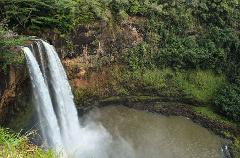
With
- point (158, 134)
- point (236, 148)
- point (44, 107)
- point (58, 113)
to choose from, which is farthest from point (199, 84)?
point (44, 107)

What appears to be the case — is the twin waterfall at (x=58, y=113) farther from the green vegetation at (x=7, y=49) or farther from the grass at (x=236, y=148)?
the grass at (x=236, y=148)

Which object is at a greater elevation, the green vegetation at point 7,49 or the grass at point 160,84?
the green vegetation at point 7,49

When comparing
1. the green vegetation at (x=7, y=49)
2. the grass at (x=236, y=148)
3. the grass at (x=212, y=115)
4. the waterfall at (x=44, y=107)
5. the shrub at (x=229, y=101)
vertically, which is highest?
the green vegetation at (x=7, y=49)

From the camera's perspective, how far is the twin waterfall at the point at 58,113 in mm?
15231

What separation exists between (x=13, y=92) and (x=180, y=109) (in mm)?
9657

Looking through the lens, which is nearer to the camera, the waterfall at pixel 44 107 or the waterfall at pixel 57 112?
the waterfall at pixel 44 107

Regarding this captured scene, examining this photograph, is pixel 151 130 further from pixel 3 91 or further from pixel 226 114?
pixel 3 91

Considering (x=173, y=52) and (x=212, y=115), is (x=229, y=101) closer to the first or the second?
(x=212, y=115)

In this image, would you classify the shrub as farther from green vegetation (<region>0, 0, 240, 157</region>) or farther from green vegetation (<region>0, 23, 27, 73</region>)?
green vegetation (<region>0, 23, 27, 73</region>)

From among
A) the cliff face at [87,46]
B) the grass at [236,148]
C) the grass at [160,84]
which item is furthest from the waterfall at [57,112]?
the grass at [236,148]

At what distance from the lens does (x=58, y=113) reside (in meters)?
16.9

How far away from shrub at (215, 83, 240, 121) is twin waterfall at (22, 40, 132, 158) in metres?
6.29

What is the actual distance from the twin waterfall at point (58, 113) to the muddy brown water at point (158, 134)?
2.38 ft

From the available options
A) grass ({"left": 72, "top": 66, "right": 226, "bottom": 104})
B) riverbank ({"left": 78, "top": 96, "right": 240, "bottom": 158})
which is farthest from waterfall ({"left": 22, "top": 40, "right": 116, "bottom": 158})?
grass ({"left": 72, "top": 66, "right": 226, "bottom": 104})
